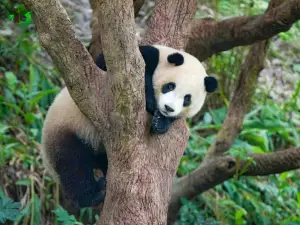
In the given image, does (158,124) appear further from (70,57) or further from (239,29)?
(239,29)

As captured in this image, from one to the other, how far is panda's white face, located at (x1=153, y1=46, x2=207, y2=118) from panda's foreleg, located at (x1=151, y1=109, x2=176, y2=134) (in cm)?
3

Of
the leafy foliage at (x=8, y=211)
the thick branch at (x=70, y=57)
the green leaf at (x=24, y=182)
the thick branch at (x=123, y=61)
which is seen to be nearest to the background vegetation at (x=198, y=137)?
the green leaf at (x=24, y=182)

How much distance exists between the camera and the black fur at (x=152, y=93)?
3128mm

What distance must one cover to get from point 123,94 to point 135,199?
0.58m

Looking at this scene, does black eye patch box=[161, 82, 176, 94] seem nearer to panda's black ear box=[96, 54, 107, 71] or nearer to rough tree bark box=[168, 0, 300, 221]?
panda's black ear box=[96, 54, 107, 71]

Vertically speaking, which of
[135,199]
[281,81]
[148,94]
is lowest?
[281,81]

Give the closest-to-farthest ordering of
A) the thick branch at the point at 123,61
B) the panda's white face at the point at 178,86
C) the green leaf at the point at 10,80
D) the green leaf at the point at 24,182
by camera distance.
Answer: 1. the thick branch at the point at 123,61
2. the panda's white face at the point at 178,86
3. the green leaf at the point at 24,182
4. the green leaf at the point at 10,80

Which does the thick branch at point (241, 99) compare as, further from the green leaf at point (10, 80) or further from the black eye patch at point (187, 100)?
the green leaf at point (10, 80)

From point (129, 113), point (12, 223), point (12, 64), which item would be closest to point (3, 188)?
point (12, 223)

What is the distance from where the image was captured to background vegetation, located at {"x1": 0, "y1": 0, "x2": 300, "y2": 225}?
4582 mm

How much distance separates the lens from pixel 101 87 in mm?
2908

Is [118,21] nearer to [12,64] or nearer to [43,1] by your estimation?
[43,1]

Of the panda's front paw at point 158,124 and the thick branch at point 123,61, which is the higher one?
the thick branch at point 123,61

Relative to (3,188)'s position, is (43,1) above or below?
above
